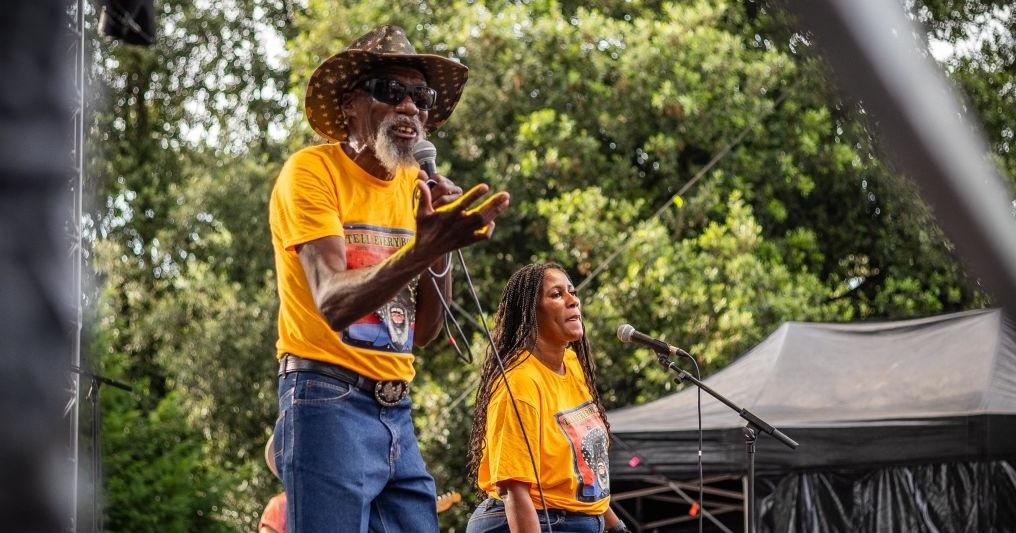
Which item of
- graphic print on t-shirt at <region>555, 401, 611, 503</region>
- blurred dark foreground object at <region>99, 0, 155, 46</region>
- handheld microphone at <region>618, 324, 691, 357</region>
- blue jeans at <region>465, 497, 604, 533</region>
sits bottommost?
blue jeans at <region>465, 497, 604, 533</region>

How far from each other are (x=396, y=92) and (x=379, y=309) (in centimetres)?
54

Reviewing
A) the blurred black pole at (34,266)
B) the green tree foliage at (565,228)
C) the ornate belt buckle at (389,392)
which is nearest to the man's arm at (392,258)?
the ornate belt buckle at (389,392)

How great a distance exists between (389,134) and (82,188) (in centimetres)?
222

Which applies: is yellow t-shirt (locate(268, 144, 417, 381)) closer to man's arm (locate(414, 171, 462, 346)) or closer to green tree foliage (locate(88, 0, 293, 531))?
man's arm (locate(414, 171, 462, 346))

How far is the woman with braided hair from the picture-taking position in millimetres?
4605

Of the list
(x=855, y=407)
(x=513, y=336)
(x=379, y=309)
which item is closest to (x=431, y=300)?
(x=379, y=309)

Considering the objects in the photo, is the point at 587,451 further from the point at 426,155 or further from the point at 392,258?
the point at 392,258

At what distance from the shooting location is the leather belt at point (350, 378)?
2.84 m

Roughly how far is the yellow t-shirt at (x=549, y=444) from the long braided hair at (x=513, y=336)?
197 mm

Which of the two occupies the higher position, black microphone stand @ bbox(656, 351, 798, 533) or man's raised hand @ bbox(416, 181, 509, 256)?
man's raised hand @ bbox(416, 181, 509, 256)

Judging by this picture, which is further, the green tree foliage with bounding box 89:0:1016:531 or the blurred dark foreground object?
the green tree foliage with bounding box 89:0:1016:531

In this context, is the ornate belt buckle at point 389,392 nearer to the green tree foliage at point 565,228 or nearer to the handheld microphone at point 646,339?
the handheld microphone at point 646,339

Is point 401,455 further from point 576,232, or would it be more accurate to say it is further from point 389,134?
point 576,232

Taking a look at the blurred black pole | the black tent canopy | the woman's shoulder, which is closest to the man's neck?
the woman's shoulder
